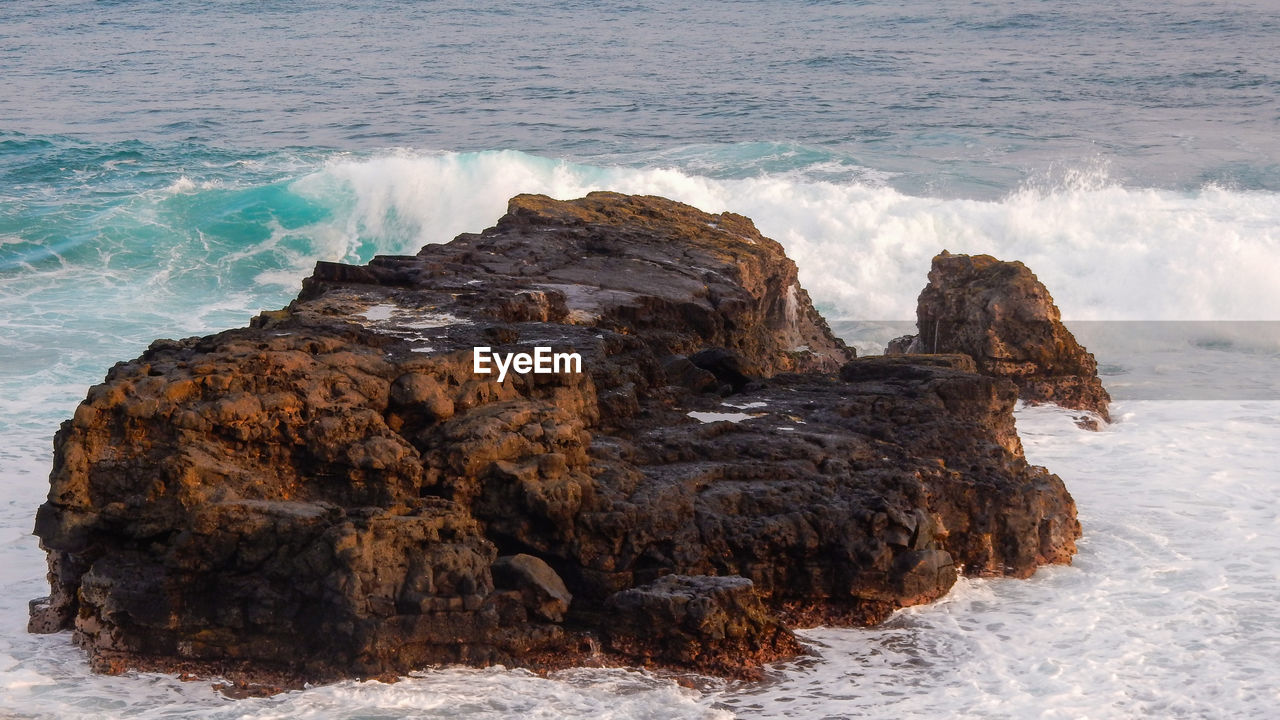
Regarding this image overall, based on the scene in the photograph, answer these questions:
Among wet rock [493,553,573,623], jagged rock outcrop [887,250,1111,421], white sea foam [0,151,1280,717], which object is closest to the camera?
white sea foam [0,151,1280,717]

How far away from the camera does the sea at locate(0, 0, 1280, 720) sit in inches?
301

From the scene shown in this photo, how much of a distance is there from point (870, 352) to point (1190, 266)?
5.95 meters

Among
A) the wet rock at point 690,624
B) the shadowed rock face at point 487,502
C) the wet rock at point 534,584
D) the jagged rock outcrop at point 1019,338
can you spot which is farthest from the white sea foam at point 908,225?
the wet rock at point 534,584

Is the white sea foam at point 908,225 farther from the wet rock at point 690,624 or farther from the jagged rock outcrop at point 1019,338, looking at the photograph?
the wet rock at point 690,624

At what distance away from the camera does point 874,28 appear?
36.7 meters

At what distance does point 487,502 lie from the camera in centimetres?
795

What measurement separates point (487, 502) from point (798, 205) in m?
15.3

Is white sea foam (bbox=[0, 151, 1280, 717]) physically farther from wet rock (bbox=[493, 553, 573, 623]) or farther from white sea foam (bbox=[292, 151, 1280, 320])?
wet rock (bbox=[493, 553, 573, 623])

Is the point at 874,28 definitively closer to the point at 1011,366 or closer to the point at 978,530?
the point at 1011,366

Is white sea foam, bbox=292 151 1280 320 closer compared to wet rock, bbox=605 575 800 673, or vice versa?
wet rock, bbox=605 575 800 673

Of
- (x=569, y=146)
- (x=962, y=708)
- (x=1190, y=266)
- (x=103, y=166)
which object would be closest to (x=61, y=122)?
(x=103, y=166)

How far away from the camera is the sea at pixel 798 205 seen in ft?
25.1

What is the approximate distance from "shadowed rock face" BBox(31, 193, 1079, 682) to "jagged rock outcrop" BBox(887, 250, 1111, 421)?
3402 millimetres

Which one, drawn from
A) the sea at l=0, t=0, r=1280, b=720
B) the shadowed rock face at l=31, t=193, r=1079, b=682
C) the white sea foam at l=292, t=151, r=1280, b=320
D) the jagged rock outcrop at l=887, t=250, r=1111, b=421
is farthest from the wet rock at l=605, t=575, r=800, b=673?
the white sea foam at l=292, t=151, r=1280, b=320
